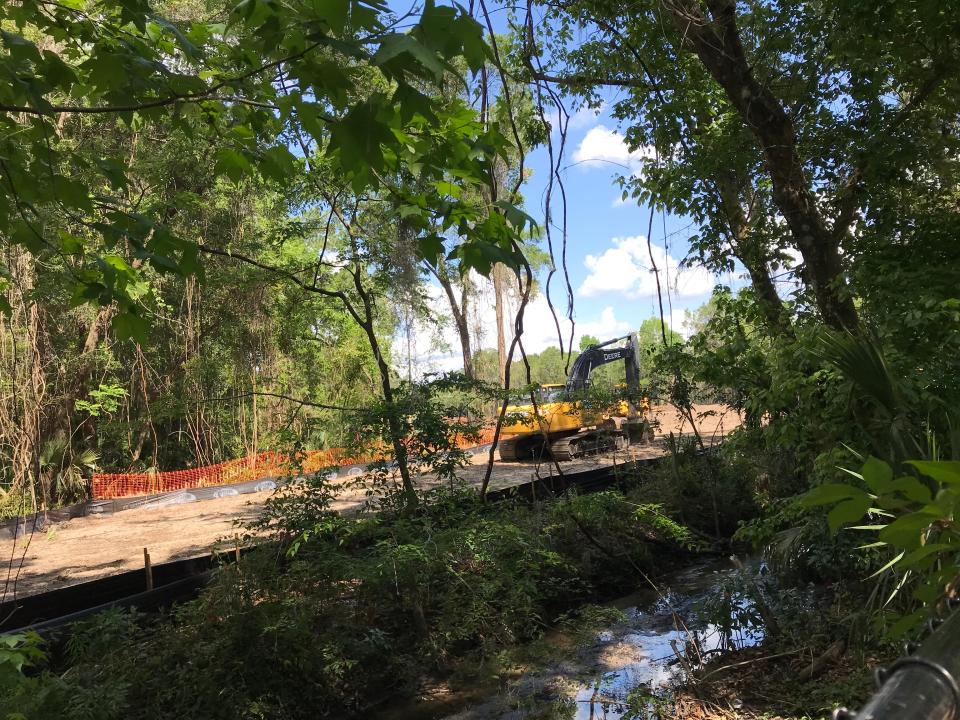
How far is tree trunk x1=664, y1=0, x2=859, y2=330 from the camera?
4.93 metres

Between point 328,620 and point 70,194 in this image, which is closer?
point 70,194

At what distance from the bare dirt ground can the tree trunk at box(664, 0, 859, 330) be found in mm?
3754

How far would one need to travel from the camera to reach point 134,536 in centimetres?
1053

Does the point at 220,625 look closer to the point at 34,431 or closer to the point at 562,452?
the point at 34,431

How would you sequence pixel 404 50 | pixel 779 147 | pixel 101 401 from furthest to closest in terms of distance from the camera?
1. pixel 101 401
2. pixel 779 147
3. pixel 404 50

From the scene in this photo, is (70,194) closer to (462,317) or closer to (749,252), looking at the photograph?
(749,252)

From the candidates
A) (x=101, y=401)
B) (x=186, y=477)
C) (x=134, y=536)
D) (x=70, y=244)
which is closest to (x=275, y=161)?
(x=70, y=244)

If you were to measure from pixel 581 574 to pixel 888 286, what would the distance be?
3992mm

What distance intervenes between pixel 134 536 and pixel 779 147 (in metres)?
10.4

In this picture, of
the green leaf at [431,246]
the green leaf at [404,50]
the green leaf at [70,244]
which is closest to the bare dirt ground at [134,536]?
the green leaf at [70,244]

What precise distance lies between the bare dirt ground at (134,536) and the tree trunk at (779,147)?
3754 millimetres

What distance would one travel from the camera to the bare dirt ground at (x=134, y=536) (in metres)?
8.26

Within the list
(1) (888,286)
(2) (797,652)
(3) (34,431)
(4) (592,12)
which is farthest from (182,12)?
(2) (797,652)

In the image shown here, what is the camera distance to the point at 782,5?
5.98m
